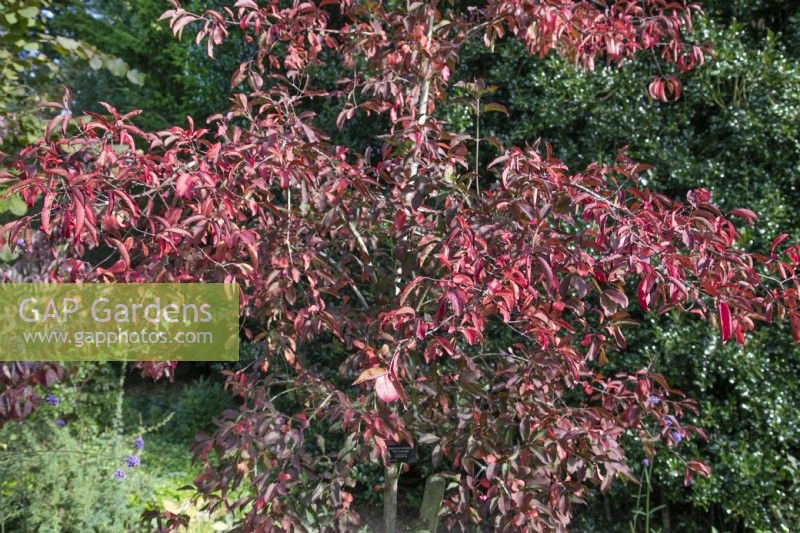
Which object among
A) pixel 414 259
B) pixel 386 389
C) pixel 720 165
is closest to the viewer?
pixel 386 389

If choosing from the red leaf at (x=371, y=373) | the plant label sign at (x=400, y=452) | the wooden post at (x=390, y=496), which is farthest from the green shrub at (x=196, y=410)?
the red leaf at (x=371, y=373)

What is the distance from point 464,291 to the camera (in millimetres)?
1589

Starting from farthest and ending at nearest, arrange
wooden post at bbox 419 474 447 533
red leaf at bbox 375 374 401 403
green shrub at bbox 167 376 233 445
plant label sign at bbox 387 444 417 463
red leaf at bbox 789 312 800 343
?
green shrub at bbox 167 376 233 445, wooden post at bbox 419 474 447 533, plant label sign at bbox 387 444 417 463, red leaf at bbox 789 312 800 343, red leaf at bbox 375 374 401 403

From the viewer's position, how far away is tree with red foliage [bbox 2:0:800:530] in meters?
1.60

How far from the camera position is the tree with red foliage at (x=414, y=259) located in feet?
5.26

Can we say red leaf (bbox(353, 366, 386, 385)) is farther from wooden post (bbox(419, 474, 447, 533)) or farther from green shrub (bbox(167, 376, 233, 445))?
green shrub (bbox(167, 376, 233, 445))

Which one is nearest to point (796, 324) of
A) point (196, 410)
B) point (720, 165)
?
point (720, 165)

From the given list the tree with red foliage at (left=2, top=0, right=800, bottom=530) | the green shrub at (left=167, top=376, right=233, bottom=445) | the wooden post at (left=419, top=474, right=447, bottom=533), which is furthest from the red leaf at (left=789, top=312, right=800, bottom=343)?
the green shrub at (left=167, top=376, right=233, bottom=445)

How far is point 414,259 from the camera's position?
193 cm

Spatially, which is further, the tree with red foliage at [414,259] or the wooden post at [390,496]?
the wooden post at [390,496]

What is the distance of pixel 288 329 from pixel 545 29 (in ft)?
4.09

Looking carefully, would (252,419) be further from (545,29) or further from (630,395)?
Result: (545,29)

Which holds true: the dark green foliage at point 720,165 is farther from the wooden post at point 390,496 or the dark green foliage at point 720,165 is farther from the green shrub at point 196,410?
the green shrub at point 196,410

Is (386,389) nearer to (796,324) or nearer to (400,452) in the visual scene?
(400,452)
